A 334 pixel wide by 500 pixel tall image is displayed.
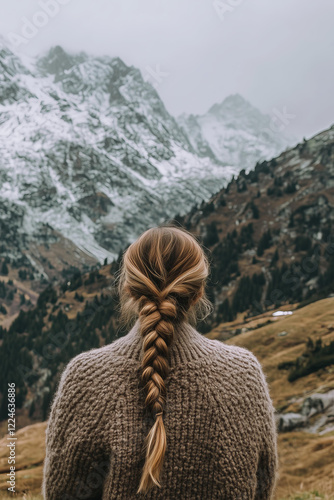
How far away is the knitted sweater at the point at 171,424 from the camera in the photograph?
9.68ft

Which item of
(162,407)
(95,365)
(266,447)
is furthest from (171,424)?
(266,447)

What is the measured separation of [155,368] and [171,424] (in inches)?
15.2

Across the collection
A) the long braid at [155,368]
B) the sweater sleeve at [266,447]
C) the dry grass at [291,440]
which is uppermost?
the long braid at [155,368]

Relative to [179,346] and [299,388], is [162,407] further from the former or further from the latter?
[299,388]

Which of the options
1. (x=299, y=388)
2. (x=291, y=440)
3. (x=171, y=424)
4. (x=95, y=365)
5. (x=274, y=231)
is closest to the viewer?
(x=171, y=424)

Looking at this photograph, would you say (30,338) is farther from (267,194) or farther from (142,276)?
(142,276)

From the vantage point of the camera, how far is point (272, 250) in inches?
3243

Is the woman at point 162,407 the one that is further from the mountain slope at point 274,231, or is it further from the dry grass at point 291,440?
the mountain slope at point 274,231

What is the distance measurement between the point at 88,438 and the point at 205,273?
55.6 inches

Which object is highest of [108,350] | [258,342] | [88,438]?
[108,350]

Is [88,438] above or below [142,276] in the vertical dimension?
below

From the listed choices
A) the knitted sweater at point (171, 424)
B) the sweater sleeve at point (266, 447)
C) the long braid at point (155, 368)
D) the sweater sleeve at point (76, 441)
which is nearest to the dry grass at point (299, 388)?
the sweater sleeve at point (266, 447)

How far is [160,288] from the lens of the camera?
10.2ft

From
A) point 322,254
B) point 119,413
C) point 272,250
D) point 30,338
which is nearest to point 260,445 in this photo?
Answer: point 119,413
